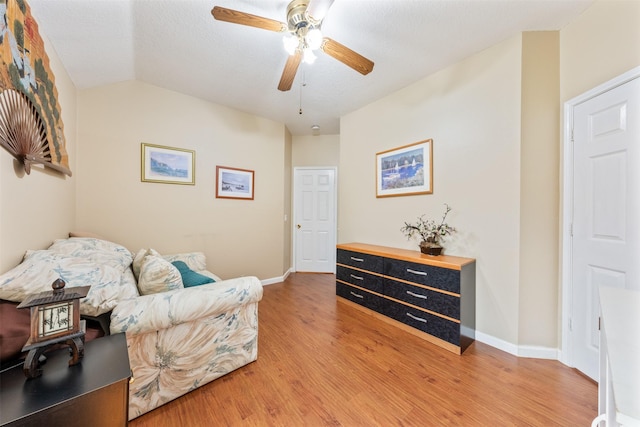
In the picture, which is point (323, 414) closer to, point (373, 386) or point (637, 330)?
point (373, 386)

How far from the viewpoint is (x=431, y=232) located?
8.00ft

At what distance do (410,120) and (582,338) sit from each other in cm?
239

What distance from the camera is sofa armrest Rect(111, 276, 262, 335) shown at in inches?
48.6

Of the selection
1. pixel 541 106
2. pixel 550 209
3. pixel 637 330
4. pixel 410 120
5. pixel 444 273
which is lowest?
pixel 444 273

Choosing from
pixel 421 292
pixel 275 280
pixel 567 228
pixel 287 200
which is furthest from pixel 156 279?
pixel 567 228

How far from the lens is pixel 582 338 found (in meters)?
1.67

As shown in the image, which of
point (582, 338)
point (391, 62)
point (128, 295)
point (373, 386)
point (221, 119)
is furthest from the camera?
point (221, 119)

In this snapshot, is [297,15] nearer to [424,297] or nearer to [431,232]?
[431,232]

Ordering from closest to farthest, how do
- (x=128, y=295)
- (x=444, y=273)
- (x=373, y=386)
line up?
(x=128, y=295) → (x=373, y=386) → (x=444, y=273)

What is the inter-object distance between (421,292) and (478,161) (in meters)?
1.32

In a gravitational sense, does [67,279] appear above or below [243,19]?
below

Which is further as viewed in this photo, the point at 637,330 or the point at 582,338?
the point at 582,338

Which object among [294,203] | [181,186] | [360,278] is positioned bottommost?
[360,278]

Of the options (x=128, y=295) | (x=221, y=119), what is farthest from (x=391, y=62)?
(x=128, y=295)
